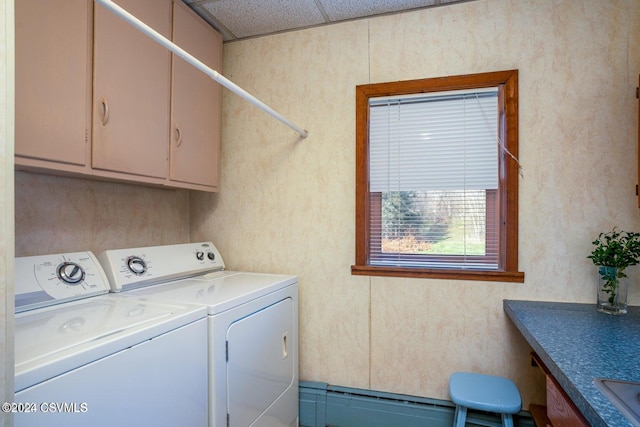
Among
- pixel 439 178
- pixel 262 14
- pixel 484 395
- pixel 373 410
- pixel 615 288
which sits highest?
pixel 262 14

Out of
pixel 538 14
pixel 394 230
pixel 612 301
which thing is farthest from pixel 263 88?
pixel 612 301

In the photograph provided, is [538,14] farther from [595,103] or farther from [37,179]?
[37,179]

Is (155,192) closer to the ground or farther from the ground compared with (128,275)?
farther from the ground

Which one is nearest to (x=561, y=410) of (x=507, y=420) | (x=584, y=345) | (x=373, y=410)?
(x=584, y=345)

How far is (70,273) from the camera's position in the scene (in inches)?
56.6

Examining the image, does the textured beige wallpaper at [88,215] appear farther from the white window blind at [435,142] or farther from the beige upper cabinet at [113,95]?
the white window blind at [435,142]

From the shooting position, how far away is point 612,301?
1573 mm

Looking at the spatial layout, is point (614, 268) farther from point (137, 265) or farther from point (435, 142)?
point (137, 265)

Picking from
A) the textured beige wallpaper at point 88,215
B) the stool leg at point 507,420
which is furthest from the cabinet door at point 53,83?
the stool leg at point 507,420

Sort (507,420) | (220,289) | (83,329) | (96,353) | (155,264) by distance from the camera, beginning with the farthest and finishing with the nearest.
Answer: (155,264) < (220,289) < (507,420) < (83,329) < (96,353)

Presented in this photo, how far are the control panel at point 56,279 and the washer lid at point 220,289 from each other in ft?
0.58

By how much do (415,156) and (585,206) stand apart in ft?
2.87

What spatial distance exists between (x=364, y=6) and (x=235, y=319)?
1.80 meters

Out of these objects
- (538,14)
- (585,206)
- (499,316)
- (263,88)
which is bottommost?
(499,316)
